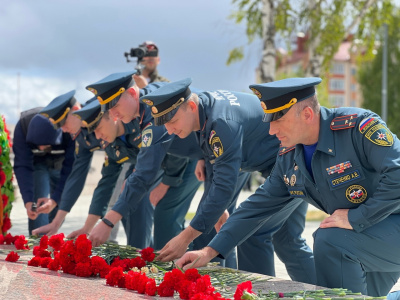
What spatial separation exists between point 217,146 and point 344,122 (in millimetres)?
991

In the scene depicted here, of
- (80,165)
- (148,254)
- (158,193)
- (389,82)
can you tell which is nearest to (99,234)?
(148,254)

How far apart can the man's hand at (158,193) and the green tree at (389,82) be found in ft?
129

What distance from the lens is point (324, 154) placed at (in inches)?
153

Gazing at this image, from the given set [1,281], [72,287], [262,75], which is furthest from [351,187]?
[262,75]

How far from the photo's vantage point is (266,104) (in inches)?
153

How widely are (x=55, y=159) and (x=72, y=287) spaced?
12.8ft

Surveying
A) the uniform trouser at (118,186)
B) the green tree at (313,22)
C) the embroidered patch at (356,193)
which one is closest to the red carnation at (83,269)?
the embroidered patch at (356,193)

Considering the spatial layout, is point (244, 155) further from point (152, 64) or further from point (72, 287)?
point (152, 64)

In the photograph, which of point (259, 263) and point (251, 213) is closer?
point (251, 213)

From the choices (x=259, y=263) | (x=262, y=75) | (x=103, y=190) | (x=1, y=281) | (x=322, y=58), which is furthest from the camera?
(x=322, y=58)

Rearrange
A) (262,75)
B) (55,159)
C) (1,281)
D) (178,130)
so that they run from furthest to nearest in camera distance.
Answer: (262,75) → (55,159) → (178,130) → (1,281)

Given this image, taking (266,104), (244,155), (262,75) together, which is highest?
(266,104)

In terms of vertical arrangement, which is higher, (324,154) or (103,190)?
(324,154)

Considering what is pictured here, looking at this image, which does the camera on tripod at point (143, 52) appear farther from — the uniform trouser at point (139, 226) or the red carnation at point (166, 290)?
the red carnation at point (166, 290)
